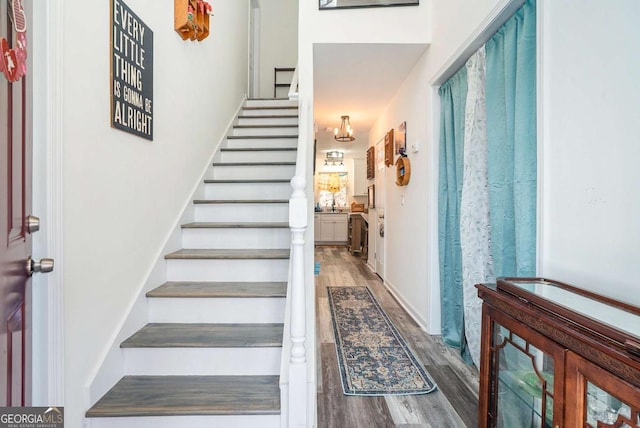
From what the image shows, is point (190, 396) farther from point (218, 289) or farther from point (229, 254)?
point (229, 254)

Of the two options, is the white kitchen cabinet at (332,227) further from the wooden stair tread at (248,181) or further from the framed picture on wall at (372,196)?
the wooden stair tread at (248,181)

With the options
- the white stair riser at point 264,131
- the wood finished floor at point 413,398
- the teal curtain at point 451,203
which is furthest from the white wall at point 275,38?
the wood finished floor at point 413,398

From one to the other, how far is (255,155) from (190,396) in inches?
85.0

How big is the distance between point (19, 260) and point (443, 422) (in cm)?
201

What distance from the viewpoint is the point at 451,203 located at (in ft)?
7.86

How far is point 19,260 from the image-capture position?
3.20ft

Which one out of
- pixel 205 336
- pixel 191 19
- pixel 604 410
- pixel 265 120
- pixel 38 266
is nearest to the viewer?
pixel 604 410

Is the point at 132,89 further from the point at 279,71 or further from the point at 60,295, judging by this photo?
the point at 279,71

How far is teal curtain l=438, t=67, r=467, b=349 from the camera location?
2268 mm

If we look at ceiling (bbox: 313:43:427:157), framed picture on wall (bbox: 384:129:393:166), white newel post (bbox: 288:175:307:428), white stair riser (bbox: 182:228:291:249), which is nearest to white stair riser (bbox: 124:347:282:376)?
white newel post (bbox: 288:175:307:428)

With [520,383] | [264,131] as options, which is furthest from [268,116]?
[520,383]

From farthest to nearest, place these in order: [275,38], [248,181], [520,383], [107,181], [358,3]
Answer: [275,38]
[358,3]
[248,181]
[107,181]
[520,383]

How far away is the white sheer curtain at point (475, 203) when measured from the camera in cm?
197

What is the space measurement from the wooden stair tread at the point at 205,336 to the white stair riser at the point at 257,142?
1958 mm
